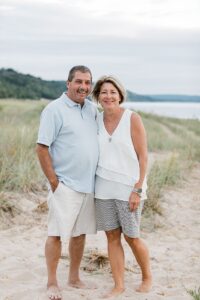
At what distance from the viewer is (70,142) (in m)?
4.44

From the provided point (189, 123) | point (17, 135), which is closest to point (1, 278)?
point (17, 135)

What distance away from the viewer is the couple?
4.44 m

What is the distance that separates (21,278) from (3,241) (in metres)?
1.15

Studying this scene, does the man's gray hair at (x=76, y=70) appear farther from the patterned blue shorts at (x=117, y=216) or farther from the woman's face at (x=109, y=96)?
the patterned blue shorts at (x=117, y=216)

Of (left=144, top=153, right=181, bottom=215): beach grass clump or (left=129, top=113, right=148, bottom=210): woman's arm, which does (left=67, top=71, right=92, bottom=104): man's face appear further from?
(left=144, top=153, right=181, bottom=215): beach grass clump

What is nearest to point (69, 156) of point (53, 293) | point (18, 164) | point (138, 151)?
point (138, 151)

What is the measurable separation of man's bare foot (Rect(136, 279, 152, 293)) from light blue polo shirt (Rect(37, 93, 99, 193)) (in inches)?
40.4

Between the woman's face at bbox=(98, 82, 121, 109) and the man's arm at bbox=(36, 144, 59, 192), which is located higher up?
the woman's face at bbox=(98, 82, 121, 109)

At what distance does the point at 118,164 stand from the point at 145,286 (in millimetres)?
1180

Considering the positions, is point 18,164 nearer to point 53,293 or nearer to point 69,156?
point 53,293

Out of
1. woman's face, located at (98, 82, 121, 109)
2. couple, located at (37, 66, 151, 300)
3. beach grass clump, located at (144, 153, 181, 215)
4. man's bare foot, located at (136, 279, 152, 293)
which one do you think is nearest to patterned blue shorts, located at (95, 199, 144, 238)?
couple, located at (37, 66, 151, 300)

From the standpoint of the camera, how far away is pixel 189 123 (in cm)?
2791

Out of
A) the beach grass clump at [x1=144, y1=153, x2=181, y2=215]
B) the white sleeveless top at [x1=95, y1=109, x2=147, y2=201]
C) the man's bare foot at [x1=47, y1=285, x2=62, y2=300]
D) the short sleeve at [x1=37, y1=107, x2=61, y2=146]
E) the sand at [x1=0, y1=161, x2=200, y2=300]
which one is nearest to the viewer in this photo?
the short sleeve at [x1=37, y1=107, x2=61, y2=146]

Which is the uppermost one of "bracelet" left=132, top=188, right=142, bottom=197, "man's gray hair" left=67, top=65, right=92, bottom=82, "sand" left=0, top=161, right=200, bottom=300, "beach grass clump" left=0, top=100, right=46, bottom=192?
"man's gray hair" left=67, top=65, right=92, bottom=82
